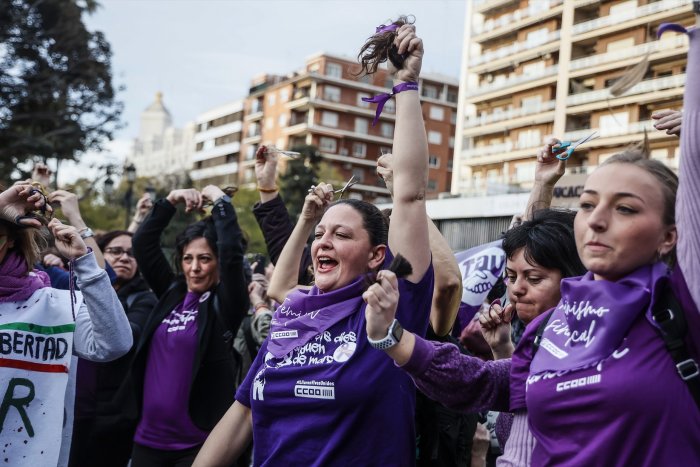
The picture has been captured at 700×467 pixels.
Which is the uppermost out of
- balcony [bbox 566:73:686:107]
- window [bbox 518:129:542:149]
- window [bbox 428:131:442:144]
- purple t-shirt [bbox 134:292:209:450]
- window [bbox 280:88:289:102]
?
window [bbox 280:88:289:102]

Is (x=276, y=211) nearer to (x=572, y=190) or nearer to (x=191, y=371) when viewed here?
(x=191, y=371)

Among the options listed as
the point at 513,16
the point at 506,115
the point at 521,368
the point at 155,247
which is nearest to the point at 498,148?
the point at 506,115

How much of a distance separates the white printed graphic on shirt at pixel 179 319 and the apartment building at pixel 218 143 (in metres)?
71.5

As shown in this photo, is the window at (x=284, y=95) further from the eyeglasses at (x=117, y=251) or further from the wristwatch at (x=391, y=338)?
the wristwatch at (x=391, y=338)

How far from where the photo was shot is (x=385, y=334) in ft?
6.93

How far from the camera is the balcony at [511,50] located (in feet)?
137

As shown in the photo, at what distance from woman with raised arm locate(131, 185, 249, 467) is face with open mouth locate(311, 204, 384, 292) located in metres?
1.38

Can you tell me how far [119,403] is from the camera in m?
4.52

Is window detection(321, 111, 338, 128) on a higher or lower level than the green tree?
higher

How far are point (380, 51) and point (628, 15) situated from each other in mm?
37916

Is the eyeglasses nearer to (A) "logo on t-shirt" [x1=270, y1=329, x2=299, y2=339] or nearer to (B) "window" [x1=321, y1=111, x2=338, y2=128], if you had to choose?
(A) "logo on t-shirt" [x1=270, y1=329, x2=299, y2=339]

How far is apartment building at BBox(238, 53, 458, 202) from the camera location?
68.7m

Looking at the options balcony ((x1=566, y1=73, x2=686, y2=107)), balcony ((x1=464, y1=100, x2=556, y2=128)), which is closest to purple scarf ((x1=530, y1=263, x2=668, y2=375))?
balcony ((x1=566, y1=73, x2=686, y2=107))

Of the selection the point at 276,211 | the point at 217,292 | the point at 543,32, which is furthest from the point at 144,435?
the point at 543,32
